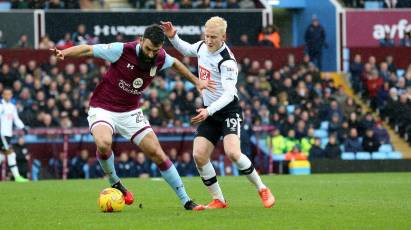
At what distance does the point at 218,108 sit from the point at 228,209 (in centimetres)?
128

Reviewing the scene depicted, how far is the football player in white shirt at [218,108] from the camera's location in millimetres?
13492

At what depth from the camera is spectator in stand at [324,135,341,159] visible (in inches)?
1147

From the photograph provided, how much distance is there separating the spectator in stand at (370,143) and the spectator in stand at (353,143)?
17 cm

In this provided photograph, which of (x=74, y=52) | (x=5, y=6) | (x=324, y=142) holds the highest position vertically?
(x=5, y=6)

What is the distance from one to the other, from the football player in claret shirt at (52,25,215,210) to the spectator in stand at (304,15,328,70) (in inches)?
848

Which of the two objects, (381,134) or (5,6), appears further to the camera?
(5,6)

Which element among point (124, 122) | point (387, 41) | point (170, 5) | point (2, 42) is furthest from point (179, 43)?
point (387, 41)

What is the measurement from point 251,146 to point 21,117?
615cm

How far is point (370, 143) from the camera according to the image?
3005 cm

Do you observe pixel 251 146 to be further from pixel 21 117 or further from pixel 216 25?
pixel 216 25

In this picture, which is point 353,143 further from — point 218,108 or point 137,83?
point 137,83

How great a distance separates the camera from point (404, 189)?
59.8 ft

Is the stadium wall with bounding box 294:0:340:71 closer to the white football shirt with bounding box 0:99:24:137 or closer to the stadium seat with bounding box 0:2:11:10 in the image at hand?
the stadium seat with bounding box 0:2:11:10

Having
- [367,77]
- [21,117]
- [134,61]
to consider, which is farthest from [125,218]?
[367,77]
